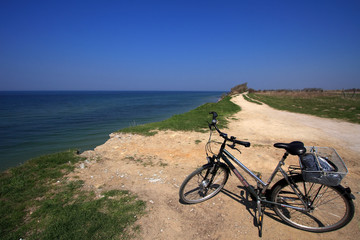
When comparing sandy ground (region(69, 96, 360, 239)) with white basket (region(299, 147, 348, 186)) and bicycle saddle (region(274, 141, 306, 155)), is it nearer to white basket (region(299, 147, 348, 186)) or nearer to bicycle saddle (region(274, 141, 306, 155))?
white basket (region(299, 147, 348, 186))

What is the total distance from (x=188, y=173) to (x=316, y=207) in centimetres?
308

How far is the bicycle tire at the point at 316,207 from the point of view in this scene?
116 inches

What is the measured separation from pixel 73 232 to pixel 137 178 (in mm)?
2100

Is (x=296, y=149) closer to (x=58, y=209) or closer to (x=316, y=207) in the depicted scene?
(x=316, y=207)

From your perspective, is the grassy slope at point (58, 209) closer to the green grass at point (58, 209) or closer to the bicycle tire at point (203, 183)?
the green grass at point (58, 209)

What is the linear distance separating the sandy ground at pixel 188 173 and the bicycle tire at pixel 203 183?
0.52 ft

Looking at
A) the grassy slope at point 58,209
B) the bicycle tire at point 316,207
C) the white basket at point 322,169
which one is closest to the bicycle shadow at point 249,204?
the bicycle tire at point 316,207

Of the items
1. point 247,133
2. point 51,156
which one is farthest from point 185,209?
point 247,133

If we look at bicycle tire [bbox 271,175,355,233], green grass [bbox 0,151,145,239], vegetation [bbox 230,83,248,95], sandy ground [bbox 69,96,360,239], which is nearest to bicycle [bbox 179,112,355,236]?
bicycle tire [bbox 271,175,355,233]

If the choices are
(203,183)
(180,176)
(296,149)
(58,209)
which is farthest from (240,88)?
(58,209)

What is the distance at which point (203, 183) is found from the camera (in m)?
3.76

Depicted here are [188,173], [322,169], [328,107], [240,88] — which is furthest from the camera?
[240,88]

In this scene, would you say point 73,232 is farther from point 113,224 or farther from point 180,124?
point 180,124

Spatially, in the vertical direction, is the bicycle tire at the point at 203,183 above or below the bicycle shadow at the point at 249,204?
above
